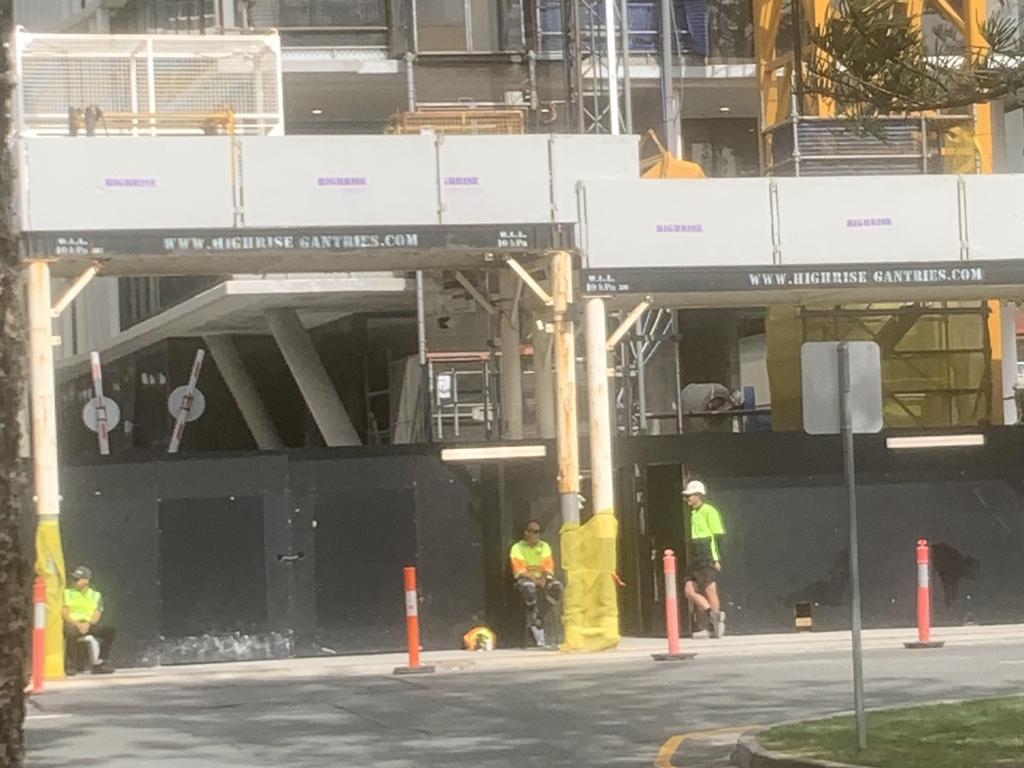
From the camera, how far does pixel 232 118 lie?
918 inches

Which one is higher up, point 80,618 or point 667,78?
point 667,78

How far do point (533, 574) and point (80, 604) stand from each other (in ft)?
16.3

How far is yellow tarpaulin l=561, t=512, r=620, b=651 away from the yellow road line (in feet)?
25.7

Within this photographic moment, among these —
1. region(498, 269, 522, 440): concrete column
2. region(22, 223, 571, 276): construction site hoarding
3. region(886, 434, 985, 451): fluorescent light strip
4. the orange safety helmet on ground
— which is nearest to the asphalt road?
the orange safety helmet on ground

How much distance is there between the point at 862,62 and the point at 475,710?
5.99 m

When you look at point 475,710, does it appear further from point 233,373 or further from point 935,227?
point 233,373

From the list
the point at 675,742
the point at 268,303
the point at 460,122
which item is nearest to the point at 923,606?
the point at 675,742

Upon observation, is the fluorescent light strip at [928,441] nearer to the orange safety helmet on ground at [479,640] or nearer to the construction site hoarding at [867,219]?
the construction site hoarding at [867,219]

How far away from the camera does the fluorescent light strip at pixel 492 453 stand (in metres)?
23.3

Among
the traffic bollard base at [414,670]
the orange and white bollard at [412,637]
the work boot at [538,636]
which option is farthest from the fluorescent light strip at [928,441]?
the traffic bollard base at [414,670]

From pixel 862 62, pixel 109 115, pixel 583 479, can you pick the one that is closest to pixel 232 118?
pixel 109 115

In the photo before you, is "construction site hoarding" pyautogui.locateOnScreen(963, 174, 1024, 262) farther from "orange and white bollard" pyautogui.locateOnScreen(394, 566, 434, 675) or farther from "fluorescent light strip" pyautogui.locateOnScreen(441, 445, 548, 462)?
"orange and white bollard" pyautogui.locateOnScreen(394, 566, 434, 675)

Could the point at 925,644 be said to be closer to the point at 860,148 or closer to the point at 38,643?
the point at 38,643

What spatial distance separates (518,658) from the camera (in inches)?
864
